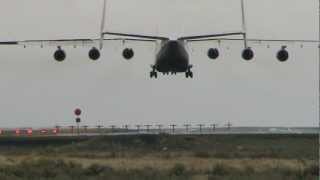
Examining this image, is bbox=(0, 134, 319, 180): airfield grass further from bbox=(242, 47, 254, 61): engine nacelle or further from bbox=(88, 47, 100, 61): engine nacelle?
bbox=(242, 47, 254, 61): engine nacelle

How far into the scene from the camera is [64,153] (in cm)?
8262

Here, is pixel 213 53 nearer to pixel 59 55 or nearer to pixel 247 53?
pixel 247 53

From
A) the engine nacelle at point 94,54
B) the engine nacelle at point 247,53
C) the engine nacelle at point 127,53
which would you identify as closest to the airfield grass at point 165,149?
Result: the engine nacelle at point 127,53

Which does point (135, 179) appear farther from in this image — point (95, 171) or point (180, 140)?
point (180, 140)

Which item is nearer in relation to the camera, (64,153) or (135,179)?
(135,179)

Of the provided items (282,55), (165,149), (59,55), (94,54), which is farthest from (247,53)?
(165,149)

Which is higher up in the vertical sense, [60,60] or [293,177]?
[60,60]

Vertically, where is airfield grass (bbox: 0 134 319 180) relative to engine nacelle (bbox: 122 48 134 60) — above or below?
below

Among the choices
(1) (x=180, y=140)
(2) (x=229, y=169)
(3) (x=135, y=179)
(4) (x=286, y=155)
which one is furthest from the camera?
(1) (x=180, y=140)

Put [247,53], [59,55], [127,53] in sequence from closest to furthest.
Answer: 1. [59,55]
2. [247,53]
3. [127,53]

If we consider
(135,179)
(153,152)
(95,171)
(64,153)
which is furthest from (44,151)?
(135,179)

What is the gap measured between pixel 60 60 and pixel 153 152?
131 feet

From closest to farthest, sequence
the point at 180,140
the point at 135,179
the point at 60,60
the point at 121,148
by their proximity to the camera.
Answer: the point at 135,179
the point at 60,60
the point at 121,148
the point at 180,140

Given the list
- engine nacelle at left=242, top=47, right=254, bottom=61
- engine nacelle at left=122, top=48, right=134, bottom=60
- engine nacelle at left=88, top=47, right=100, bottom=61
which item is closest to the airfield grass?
engine nacelle at left=122, top=48, right=134, bottom=60
